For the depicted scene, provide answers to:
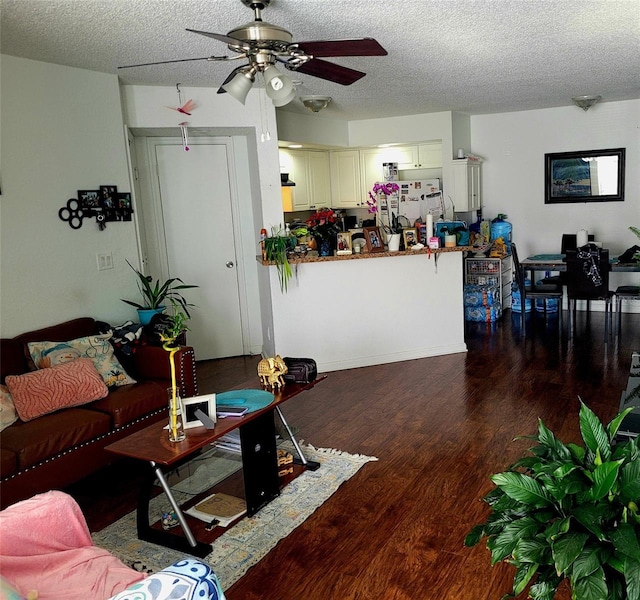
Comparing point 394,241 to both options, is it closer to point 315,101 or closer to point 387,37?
point 315,101

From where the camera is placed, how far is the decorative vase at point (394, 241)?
517cm

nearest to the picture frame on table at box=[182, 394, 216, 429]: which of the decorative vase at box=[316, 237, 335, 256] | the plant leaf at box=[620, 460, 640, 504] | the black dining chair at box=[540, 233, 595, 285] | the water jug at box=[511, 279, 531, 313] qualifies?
the plant leaf at box=[620, 460, 640, 504]

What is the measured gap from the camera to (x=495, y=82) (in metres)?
5.09

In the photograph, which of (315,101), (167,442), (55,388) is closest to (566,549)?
(167,442)

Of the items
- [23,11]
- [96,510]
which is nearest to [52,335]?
[96,510]

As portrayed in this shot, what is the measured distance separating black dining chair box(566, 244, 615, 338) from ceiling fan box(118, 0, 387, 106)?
3.67m

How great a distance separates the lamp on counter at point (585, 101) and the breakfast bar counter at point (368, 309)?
7.44 ft

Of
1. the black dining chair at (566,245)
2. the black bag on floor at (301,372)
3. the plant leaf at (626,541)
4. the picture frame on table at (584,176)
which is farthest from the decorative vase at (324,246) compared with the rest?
the plant leaf at (626,541)

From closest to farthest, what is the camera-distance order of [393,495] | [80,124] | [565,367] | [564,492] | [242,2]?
[564,492], [242,2], [393,495], [80,124], [565,367]

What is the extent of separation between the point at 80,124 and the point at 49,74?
0.37m

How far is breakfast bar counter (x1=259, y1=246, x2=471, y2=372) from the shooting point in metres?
5.05

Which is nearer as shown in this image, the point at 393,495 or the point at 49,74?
the point at 393,495

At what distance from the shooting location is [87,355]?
3574 mm

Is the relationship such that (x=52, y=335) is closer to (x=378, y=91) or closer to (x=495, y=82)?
(x=378, y=91)
